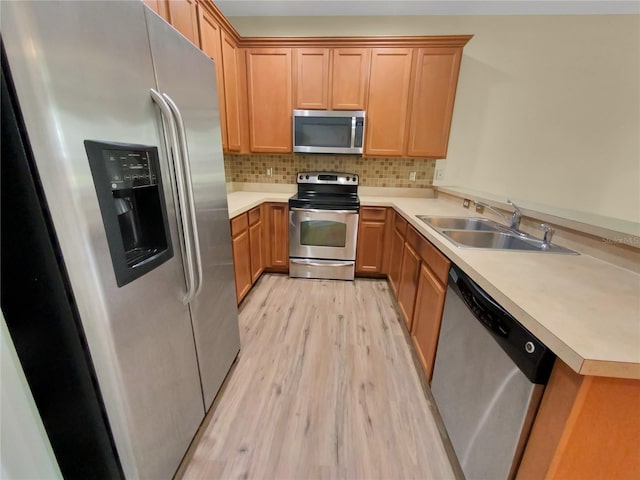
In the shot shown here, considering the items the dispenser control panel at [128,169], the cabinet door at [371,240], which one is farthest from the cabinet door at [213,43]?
the cabinet door at [371,240]

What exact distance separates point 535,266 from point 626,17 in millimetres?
3483

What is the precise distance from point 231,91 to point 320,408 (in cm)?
270

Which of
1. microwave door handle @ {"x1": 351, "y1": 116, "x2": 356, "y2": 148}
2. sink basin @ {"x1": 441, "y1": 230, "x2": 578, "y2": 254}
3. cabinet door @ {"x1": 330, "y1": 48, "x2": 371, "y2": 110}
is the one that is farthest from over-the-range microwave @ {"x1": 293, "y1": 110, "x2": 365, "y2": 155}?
sink basin @ {"x1": 441, "y1": 230, "x2": 578, "y2": 254}

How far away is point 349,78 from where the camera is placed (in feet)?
8.89

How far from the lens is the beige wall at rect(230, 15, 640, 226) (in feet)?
8.84

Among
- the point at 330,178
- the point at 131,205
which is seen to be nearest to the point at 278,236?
the point at 330,178

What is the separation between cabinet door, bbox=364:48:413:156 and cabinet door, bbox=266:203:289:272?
113 centimetres

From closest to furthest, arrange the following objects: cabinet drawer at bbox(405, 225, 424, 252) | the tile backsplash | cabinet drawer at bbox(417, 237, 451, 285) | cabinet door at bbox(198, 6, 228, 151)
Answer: cabinet drawer at bbox(417, 237, 451, 285) → cabinet drawer at bbox(405, 225, 424, 252) → cabinet door at bbox(198, 6, 228, 151) → the tile backsplash

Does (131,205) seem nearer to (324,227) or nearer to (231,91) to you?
(324,227)

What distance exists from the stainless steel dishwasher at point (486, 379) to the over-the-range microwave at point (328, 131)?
1.97m

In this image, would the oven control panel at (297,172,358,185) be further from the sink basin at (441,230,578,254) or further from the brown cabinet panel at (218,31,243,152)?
the sink basin at (441,230,578,254)

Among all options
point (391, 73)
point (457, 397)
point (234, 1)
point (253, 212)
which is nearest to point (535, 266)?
point (457, 397)

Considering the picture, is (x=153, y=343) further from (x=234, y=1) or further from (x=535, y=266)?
(x=234, y=1)

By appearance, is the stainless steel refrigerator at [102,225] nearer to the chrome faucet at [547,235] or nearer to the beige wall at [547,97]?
the chrome faucet at [547,235]
